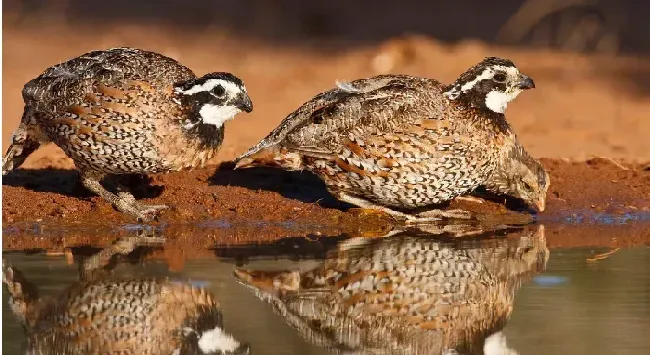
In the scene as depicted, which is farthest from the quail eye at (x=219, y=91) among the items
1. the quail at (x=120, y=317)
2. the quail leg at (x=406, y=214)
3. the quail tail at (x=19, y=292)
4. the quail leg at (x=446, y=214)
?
the quail tail at (x=19, y=292)

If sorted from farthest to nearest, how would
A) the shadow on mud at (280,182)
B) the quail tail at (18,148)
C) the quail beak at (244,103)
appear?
the shadow on mud at (280,182) → the quail tail at (18,148) → the quail beak at (244,103)

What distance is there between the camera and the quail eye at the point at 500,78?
11469 millimetres

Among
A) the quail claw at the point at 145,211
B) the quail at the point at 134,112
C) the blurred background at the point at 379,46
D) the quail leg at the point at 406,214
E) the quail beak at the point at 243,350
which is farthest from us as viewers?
the blurred background at the point at 379,46

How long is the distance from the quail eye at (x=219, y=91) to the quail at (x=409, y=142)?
2.65ft

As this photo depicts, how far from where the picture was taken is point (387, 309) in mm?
8453

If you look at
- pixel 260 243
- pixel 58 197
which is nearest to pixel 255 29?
pixel 58 197

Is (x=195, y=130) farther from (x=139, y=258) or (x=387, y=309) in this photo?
(x=387, y=309)

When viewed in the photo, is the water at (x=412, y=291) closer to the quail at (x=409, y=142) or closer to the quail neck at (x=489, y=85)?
the quail at (x=409, y=142)

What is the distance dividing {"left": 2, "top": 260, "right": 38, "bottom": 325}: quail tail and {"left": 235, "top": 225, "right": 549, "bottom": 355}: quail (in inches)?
54.1

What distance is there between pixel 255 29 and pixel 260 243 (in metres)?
10.3

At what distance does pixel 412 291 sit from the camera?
8836 millimetres

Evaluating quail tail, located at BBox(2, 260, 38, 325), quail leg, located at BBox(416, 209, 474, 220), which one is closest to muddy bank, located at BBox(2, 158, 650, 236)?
quail leg, located at BBox(416, 209, 474, 220)

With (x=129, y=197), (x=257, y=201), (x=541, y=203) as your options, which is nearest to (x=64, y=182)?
(x=129, y=197)

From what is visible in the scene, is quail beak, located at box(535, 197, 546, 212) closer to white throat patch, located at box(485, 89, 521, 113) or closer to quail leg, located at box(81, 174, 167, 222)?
white throat patch, located at box(485, 89, 521, 113)
